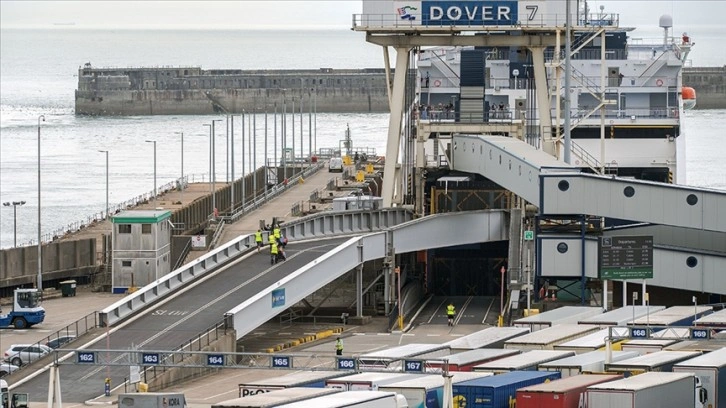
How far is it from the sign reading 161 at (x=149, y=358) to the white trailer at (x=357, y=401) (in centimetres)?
746

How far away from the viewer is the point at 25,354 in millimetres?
59031

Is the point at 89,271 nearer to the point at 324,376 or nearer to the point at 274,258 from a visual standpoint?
the point at 274,258

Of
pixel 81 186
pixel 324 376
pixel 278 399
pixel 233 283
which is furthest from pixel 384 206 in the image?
pixel 81 186

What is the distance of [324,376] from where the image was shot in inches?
1656

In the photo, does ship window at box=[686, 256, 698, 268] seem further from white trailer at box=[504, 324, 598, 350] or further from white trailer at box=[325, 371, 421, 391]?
white trailer at box=[325, 371, 421, 391]

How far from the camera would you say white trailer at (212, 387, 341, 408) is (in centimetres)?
3622

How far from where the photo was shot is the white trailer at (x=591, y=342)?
47438 mm

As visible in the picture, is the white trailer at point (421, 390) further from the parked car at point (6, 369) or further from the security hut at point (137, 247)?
the security hut at point (137, 247)

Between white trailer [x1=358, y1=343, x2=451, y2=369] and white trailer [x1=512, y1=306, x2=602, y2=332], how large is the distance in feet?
23.4

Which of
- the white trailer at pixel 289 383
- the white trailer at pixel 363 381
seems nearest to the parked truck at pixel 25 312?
the white trailer at pixel 289 383

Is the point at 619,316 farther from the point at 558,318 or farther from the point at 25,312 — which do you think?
the point at 25,312

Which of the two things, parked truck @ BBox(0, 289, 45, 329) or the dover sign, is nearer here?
parked truck @ BBox(0, 289, 45, 329)

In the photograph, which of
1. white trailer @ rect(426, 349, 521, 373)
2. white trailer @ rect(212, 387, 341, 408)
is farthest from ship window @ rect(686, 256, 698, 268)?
white trailer @ rect(212, 387, 341, 408)

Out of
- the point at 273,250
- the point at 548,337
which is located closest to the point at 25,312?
the point at 273,250
